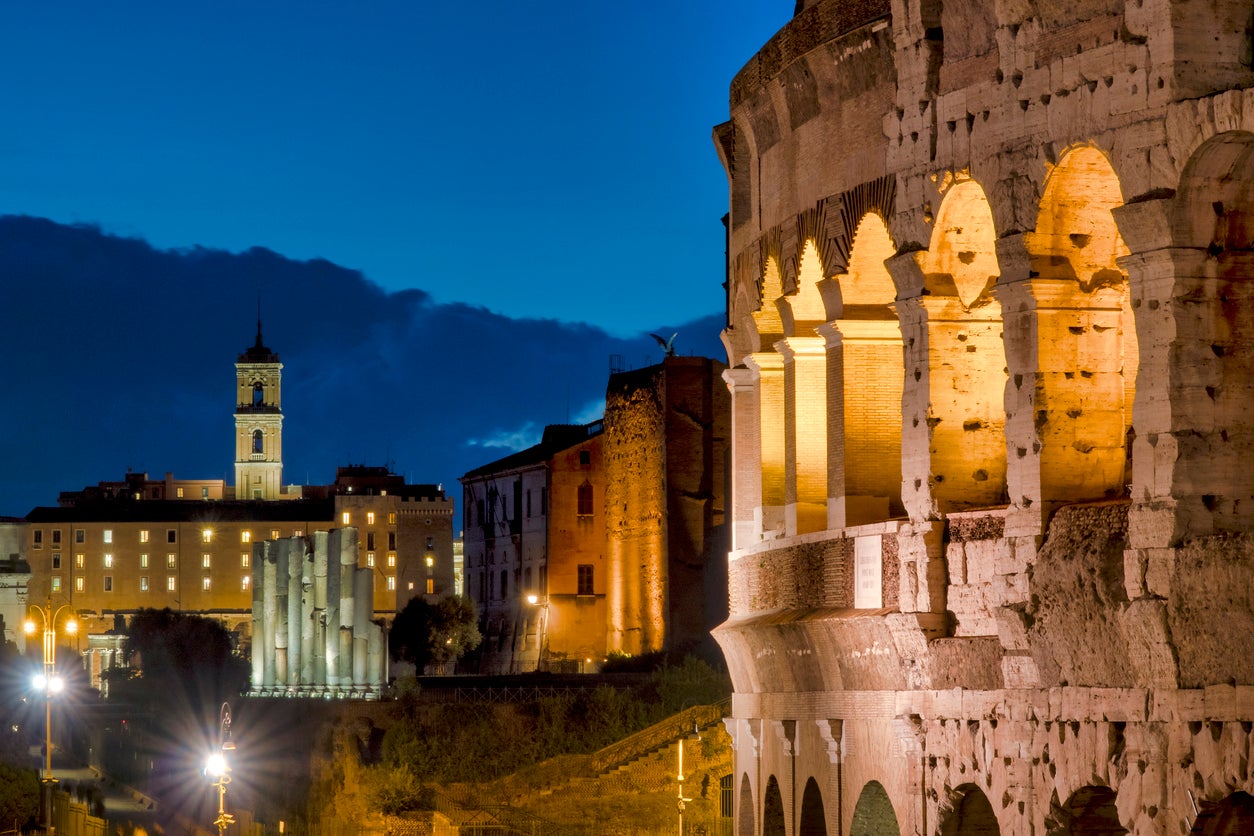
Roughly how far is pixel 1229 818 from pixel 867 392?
6.30 meters

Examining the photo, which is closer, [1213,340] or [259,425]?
[1213,340]

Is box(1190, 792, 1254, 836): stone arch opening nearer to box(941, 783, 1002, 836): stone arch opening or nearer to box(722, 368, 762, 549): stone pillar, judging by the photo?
box(941, 783, 1002, 836): stone arch opening

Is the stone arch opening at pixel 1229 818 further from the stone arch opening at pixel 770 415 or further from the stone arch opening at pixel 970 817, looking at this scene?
the stone arch opening at pixel 770 415

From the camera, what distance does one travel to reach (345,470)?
→ 12038 cm

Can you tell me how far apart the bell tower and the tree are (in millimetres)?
67188

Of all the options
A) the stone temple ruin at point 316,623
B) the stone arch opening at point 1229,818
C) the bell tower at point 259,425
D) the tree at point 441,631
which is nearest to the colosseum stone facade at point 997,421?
the stone arch opening at point 1229,818

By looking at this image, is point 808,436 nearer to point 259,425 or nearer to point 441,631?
point 441,631

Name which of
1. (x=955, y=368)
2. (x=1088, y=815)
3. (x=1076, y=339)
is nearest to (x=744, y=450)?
(x=955, y=368)

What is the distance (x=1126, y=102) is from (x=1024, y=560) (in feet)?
10.7

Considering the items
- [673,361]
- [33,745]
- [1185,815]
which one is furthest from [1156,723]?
[33,745]

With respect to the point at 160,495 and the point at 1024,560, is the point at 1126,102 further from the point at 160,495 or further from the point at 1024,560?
the point at 160,495

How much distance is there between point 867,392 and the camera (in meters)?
18.2

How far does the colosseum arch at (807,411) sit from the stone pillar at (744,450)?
62.1 inches

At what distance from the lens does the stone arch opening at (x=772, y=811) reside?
2005 centimetres
